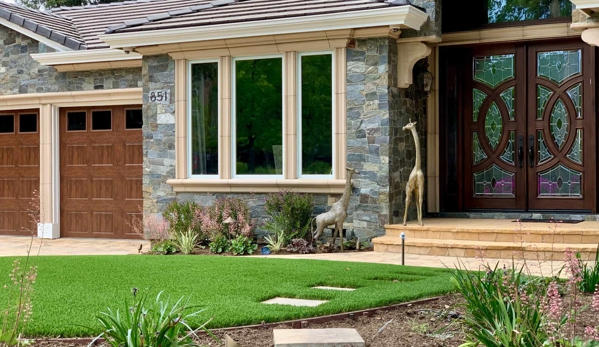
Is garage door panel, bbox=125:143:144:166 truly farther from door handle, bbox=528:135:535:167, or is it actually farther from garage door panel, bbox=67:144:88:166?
door handle, bbox=528:135:535:167

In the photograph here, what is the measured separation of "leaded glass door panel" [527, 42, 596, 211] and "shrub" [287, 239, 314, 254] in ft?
11.7

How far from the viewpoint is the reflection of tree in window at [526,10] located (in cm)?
1298

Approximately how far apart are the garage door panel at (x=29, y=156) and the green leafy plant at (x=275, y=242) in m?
5.98

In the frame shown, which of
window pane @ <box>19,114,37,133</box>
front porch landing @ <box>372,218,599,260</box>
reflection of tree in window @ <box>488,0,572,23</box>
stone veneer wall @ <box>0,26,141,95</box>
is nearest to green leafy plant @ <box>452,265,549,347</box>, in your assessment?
front porch landing @ <box>372,218,599,260</box>

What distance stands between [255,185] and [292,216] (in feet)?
3.23

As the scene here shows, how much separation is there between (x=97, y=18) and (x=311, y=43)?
6781mm

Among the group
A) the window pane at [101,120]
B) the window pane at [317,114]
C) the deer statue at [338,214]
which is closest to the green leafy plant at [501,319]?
the deer statue at [338,214]

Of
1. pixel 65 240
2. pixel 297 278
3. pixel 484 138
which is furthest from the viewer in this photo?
pixel 65 240

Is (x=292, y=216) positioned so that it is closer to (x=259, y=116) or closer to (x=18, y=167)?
(x=259, y=116)

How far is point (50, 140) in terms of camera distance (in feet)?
53.0

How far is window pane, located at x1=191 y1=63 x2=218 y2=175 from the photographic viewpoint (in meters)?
13.9

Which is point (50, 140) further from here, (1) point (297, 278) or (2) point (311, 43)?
(1) point (297, 278)

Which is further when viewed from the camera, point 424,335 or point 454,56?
point 454,56

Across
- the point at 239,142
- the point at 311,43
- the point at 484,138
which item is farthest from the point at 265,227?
the point at 484,138
